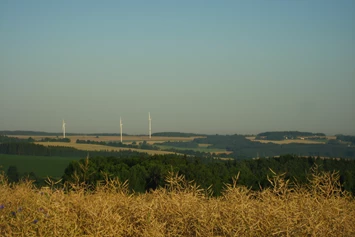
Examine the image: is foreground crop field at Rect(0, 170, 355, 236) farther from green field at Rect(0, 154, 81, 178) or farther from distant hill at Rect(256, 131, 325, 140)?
distant hill at Rect(256, 131, 325, 140)

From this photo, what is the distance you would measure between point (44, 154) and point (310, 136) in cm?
5023

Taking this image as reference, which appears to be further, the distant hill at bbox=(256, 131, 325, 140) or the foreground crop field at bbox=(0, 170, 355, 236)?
the distant hill at bbox=(256, 131, 325, 140)

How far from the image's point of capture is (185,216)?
6.57 meters

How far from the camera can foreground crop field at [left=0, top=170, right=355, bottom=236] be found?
5.86 metres

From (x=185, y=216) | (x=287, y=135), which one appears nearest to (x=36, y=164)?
(x=287, y=135)

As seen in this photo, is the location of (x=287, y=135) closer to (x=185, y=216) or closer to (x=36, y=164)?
(x=36, y=164)

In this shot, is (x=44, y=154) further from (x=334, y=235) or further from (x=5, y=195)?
(x=334, y=235)

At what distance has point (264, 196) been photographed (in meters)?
7.29

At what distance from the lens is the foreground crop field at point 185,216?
231 inches

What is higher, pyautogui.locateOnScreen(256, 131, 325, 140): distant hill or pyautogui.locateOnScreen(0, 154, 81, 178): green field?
pyautogui.locateOnScreen(256, 131, 325, 140): distant hill

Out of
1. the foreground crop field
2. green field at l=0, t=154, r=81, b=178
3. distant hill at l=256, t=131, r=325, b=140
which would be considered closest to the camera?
the foreground crop field

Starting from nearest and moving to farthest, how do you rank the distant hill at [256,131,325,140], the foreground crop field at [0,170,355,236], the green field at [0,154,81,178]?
the foreground crop field at [0,170,355,236] → the green field at [0,154,81,178] → the distant hill at [256,131,325,140]

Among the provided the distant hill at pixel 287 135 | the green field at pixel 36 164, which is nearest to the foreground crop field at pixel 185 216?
the green field at pixel 36 164

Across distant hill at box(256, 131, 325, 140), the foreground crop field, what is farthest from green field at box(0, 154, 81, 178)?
the foreground crop field
